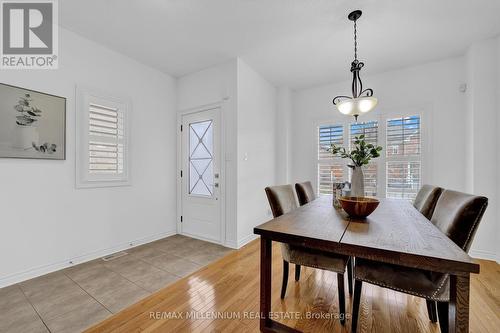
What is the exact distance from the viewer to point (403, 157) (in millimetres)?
3312

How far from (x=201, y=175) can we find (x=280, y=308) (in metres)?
2.29

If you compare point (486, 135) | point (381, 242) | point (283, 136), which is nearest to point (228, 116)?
point (283, 136)

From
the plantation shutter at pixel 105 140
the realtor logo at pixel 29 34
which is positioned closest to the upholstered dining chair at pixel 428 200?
the plantation shutter at pixel 105 140

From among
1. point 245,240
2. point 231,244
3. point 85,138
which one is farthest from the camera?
point 245,240

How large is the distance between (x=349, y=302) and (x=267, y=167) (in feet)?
8.03

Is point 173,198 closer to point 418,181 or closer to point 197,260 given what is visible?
point 197,260

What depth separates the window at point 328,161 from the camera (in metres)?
3.80

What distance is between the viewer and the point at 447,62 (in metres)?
3.02

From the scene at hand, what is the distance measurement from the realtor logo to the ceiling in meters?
0.18

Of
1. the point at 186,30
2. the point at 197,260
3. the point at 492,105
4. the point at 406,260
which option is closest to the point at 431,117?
the point at 492,105

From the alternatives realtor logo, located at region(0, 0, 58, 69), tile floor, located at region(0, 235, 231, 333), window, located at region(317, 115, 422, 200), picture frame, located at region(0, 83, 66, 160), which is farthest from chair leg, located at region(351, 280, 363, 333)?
realtor logo, located at region(0, 0, 58, 69)

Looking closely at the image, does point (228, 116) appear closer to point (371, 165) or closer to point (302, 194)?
point (302, 194)

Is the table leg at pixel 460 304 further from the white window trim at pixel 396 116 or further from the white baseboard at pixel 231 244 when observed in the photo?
the white window trim at pixel 396 116

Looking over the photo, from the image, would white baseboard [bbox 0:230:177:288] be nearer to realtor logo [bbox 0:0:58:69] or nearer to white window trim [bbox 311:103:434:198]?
realtor logo [bbox 0:0:58:69]
